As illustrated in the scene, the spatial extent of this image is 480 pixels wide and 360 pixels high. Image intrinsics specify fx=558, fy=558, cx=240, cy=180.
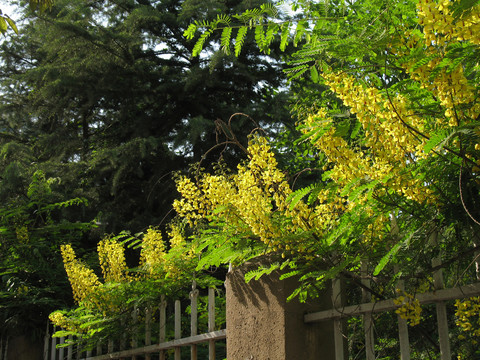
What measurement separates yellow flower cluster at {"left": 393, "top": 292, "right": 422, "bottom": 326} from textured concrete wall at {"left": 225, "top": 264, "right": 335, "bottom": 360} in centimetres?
76

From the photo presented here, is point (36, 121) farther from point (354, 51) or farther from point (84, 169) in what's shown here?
point (354, 51)

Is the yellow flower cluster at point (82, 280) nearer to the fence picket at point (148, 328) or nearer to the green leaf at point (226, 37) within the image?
the fence picket at point (148, 328)

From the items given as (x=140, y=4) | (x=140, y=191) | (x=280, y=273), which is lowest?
(x=280, y=273)

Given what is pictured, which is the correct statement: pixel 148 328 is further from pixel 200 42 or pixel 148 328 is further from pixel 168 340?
pixel 200 42

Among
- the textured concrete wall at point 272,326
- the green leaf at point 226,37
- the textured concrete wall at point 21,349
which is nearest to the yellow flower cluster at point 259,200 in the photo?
the textured concrete wall at point 272,326

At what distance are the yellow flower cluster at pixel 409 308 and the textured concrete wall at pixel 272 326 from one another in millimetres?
765

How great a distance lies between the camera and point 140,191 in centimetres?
988

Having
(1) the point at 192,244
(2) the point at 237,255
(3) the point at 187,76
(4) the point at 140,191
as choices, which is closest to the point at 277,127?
(3) the point at 187,76

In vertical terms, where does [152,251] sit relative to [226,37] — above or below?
below

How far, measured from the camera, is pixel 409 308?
2.67 metres

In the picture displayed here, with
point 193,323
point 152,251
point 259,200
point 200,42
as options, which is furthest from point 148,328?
point 200,42

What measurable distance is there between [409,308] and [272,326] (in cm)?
98

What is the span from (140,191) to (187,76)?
219cm

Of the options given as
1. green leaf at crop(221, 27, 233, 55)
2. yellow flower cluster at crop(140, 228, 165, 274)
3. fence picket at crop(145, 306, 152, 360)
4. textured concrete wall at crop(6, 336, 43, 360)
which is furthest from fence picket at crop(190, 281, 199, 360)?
textured concrete wall at crop(6, 336, 43, 360)
